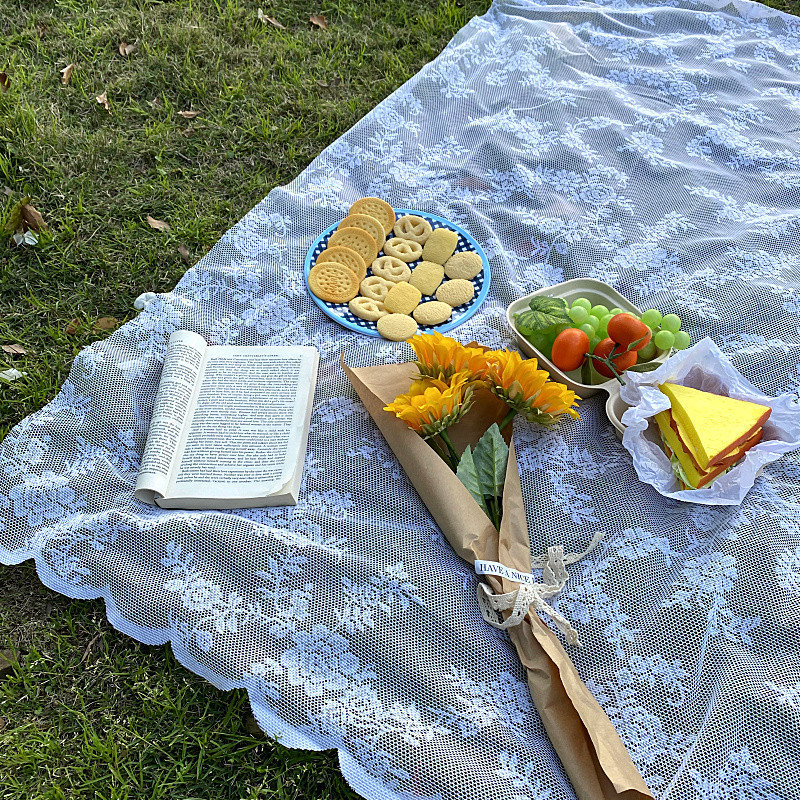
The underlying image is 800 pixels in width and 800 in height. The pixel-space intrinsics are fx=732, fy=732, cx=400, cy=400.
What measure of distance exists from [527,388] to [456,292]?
1.88 ft

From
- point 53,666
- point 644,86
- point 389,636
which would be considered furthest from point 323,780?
point 644,86

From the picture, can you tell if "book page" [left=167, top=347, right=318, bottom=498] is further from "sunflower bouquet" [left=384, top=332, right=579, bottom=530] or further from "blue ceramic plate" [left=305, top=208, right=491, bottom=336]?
"sunflower bouquet" [left=384, top=332, right=579, bottom=530]

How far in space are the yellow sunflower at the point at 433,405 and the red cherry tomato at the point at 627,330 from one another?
0.41 meters

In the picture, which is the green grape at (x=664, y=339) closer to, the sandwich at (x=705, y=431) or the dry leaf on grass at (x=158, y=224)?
the sandwich at (x=705, y=431)

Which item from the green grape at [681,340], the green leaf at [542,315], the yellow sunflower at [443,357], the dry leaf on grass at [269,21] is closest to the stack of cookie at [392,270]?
the green leaf at [542,315]

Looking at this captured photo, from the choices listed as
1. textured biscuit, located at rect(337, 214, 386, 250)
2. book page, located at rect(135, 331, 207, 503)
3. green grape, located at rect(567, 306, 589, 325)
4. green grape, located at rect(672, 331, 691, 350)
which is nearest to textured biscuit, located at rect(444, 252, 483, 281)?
textured biscuit, located at rect(337, 214, 386, 250)

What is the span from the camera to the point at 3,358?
223cm

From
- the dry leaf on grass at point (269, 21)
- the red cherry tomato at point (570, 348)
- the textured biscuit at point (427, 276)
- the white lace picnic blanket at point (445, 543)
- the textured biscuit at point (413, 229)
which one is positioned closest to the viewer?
the white lace picnic blanket at point (445, 543)

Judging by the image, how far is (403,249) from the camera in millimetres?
2324

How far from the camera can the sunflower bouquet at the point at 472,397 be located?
1.70 m

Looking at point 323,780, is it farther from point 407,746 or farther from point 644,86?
point 644,86

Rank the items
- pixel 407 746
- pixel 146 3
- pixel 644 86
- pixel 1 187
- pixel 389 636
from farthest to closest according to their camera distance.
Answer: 1. pixel 146 3
2. pixel 644 86
3. pixel 1 187
4. pixel 389 636
5. pixel 407 746

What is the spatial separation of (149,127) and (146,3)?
0.99 metres

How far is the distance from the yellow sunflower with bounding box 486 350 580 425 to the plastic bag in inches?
6.6
